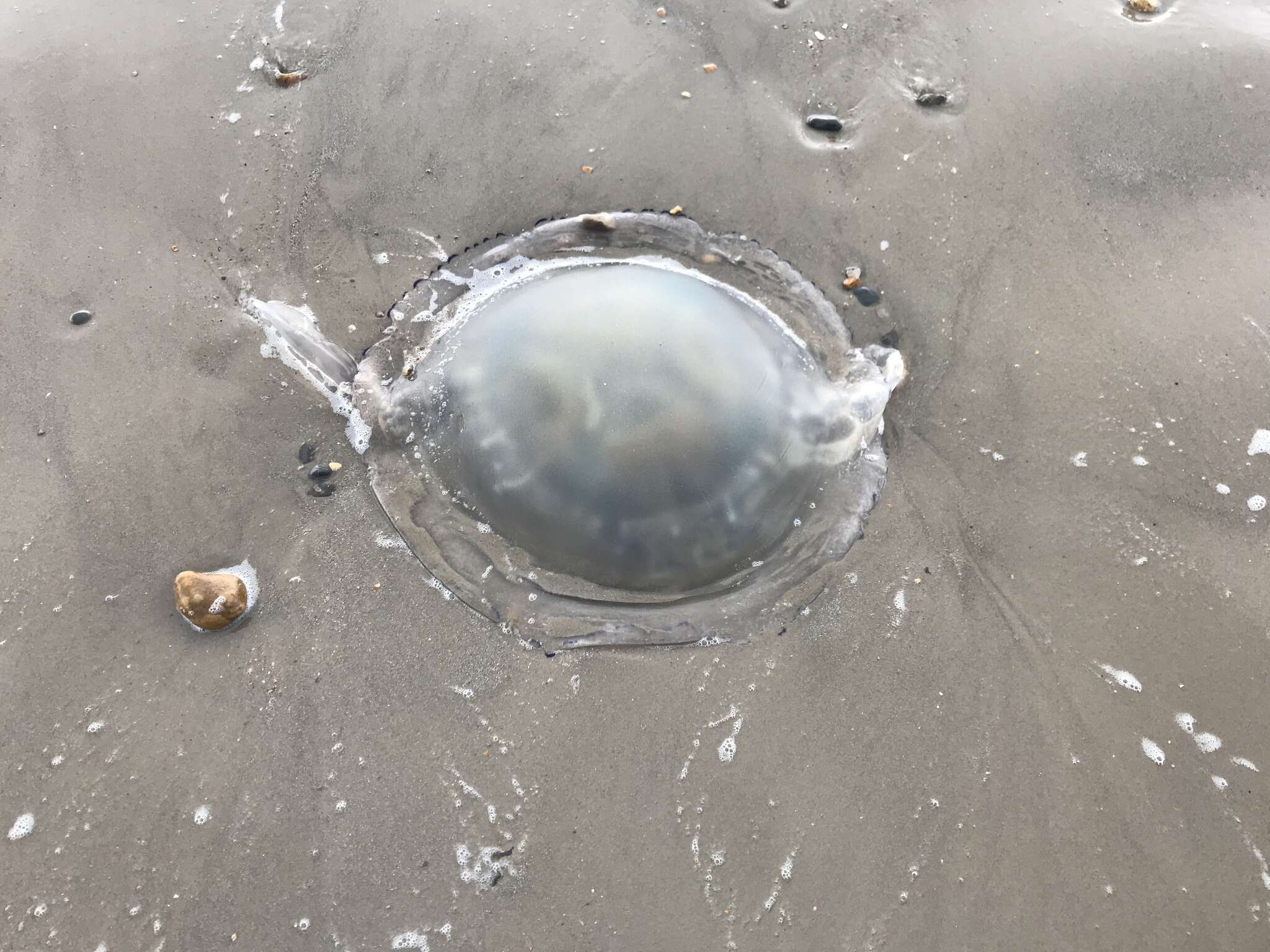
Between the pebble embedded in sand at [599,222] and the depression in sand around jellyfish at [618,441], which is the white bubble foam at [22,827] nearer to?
the depression in sand around jellyfish at [618,441]

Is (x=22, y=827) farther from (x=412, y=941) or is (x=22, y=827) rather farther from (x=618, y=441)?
(x=618, y=441)

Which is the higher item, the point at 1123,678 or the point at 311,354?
the point at 311,354

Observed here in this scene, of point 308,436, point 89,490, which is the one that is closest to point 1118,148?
point 308,436

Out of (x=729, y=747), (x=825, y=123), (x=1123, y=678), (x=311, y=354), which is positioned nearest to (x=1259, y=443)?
(x=1123, y=678)

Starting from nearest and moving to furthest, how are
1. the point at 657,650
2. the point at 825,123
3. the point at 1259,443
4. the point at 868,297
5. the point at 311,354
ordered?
the point at 657,650, the point at 1259,443, the point at 311,354, the point at 868,297, the point at 825,123

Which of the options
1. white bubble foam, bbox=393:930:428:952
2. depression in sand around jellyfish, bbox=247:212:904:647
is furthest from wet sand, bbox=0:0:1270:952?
depression in sand around jellyfish, bbox=247:212:904:647

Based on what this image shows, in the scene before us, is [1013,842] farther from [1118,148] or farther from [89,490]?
[89,490]

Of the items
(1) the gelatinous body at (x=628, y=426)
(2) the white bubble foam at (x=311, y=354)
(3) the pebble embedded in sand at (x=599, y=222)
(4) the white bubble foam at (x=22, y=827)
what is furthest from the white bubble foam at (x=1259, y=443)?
(4) the white bubble foam at (x=22, y=827)
